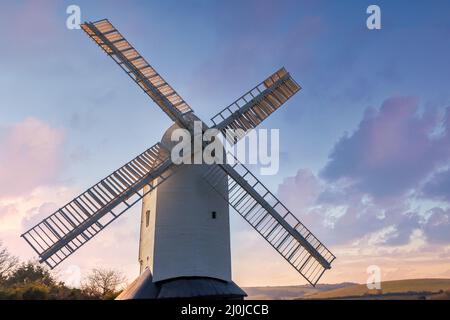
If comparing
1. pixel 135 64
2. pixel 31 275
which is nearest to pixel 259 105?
pixel 135 64

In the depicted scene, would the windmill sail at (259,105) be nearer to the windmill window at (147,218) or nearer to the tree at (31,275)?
the windmill window at (147,218)

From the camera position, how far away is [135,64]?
15.6 metres

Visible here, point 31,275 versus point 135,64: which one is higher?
point 135,64

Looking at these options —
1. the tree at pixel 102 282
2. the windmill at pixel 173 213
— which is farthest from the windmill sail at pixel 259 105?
the tree at pixel 102 282

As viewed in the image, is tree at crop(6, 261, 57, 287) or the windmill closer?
the windmill

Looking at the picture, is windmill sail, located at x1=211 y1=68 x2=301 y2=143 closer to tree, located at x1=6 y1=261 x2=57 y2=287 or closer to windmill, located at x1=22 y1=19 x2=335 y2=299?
windmill, located at x1=22 y1=19 x2=335 y2=299

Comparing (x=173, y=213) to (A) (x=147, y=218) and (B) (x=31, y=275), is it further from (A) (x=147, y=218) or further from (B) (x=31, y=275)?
(B) (x=31, y=275)

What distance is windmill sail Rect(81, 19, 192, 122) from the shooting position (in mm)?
15258

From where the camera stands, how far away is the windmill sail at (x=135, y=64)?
15.3 metres

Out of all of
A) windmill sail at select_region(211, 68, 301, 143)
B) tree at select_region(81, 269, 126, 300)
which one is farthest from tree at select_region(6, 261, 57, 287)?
windmill sail at select_region(211, 68, 301, 143)

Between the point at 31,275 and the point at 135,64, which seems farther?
the point at 31,275

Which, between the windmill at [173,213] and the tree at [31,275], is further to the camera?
the tree at [31,275]
